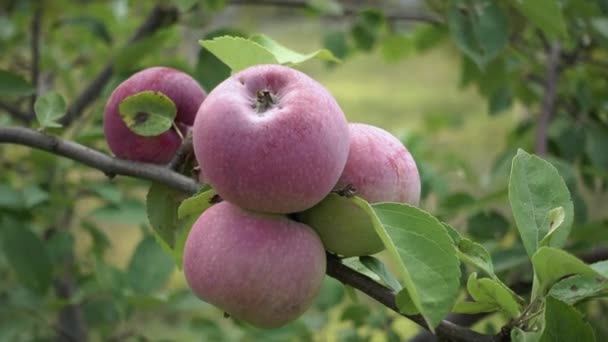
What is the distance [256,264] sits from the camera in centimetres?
44

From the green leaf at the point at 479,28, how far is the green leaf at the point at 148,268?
1.53ft

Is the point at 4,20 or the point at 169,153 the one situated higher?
the point at 169,153

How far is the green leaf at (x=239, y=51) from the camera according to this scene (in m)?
0.48

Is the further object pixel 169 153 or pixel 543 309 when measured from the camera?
pixel 169 153

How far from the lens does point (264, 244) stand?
0.44m

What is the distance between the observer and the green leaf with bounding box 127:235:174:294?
941mm

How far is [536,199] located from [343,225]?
141mm

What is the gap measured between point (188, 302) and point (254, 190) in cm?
61

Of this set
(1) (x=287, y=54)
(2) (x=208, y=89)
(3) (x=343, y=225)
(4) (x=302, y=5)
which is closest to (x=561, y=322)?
(3) (x=343, y=225)

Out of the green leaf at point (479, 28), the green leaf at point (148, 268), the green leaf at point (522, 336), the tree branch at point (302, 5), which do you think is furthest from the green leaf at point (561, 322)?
the tree branch at point (302, 5)

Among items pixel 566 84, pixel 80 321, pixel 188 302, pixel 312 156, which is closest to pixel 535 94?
pixel 566 84

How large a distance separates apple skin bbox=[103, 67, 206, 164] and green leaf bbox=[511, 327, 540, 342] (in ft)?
0.96

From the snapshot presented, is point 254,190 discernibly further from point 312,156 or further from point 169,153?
point 169,153

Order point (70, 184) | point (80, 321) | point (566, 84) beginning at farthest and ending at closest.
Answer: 1. point (566, 84)
2. point (80, 321)
3. point (70, 184)
